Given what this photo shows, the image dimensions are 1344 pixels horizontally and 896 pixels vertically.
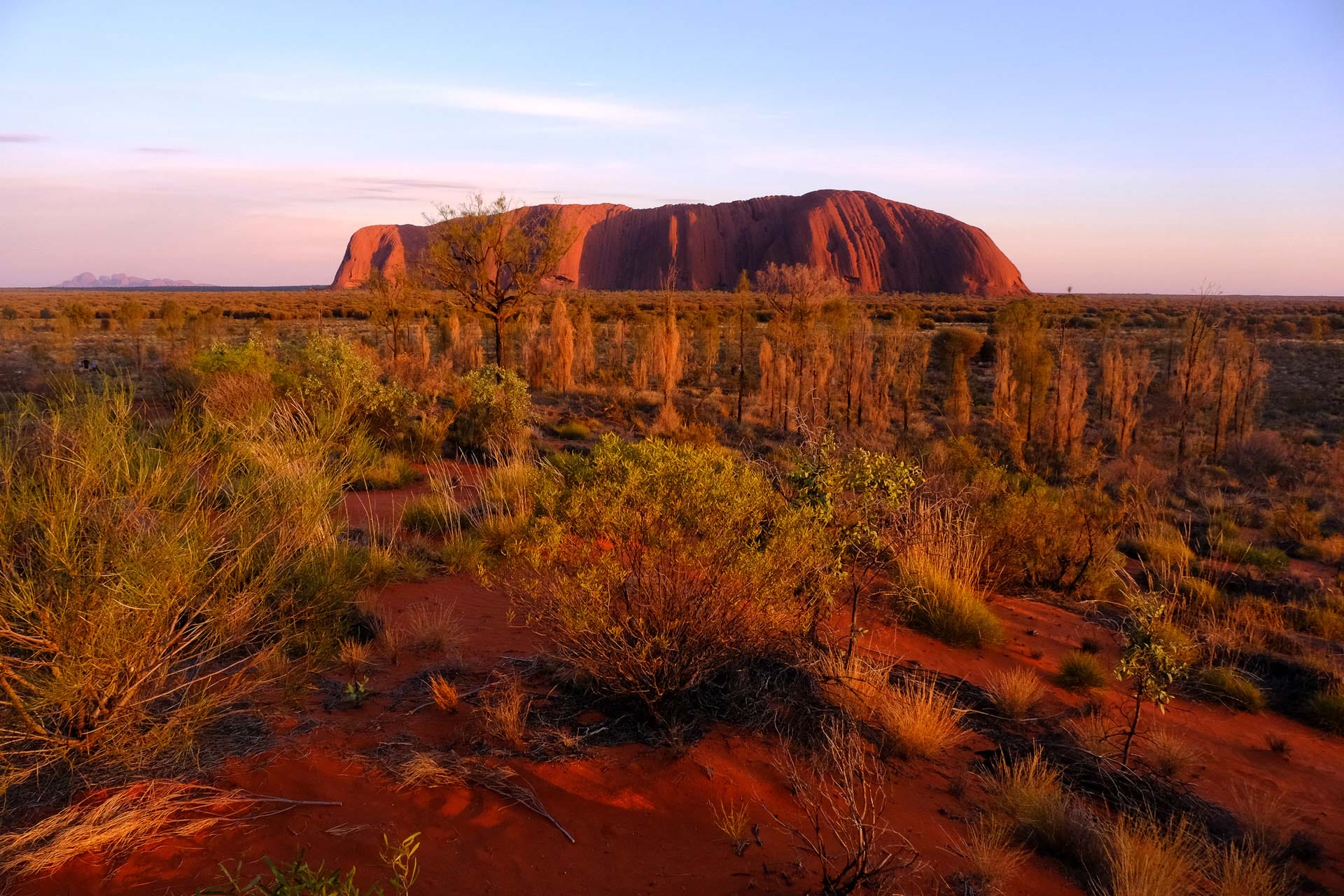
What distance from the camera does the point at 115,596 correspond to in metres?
3.09

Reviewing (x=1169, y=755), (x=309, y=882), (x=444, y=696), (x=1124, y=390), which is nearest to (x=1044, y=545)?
(x=1169, y=755)

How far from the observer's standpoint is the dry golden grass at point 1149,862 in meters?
2.82

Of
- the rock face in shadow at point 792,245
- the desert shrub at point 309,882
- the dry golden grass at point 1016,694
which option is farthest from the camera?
the rock face in shadow at point 792,245

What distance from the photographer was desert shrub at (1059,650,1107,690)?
5242mm

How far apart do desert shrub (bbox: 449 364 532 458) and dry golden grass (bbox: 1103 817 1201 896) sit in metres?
9.62

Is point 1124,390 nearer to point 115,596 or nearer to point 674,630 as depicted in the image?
point 674,630

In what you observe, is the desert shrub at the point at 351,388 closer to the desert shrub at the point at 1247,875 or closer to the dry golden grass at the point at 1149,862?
the dry golden grass at the point at 1149,862

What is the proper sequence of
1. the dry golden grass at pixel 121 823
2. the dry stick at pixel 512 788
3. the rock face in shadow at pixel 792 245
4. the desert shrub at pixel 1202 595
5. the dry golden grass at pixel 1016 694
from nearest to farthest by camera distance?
the dry golden grass at pixel 121 823 < the dry stick at pixel 512 788 < the dry golden grass at pixel 1016 694 < the desert shrub at pixel 1202 595 < the rock face in shadow at pixel 792 245

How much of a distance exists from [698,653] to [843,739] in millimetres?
826

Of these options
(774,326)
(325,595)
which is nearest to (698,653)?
(325,595)

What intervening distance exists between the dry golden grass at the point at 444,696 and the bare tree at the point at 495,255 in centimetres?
1392

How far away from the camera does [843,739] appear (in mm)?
3648

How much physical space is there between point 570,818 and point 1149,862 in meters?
2.34

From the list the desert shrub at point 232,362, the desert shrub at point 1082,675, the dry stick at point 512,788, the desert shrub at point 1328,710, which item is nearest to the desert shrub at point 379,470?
the desert shrub at point 232,362
